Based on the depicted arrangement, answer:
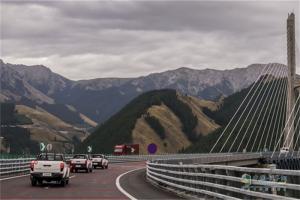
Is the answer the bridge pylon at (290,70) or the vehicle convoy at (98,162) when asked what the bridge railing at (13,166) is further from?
A: the bridge pylon at (290,70)

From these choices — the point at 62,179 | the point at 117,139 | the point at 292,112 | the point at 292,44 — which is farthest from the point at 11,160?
the point at 117,139

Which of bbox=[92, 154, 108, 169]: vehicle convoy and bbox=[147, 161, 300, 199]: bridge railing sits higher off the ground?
bbox=[92, 154, 108, 169]: vehicle convoy

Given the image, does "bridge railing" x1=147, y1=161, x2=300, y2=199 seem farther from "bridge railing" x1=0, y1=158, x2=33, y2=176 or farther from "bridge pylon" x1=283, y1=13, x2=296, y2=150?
"bridge pylon" x1=283, y1=13, x2=296, y2=150

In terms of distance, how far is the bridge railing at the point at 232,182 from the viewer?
1134 centimetres

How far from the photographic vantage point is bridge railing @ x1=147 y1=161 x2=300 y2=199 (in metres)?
11.3

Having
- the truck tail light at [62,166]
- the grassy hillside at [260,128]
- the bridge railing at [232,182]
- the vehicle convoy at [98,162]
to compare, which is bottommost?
the bridge railing at [232,182]

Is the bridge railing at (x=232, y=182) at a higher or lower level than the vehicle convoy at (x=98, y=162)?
lower

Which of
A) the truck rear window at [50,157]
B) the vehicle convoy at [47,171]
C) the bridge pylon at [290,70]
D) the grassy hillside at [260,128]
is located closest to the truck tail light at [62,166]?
the vehicle convoy at [47,171]

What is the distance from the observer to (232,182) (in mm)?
15344

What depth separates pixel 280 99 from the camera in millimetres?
69875

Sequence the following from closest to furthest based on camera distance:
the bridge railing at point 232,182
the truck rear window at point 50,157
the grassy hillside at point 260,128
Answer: the bridge railing at point 232,182 < the truck rear window at point 50,157 < the grassy hillside at point 260,128

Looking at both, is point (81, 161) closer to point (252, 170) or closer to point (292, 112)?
point (292, 112)

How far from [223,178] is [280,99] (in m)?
55.5

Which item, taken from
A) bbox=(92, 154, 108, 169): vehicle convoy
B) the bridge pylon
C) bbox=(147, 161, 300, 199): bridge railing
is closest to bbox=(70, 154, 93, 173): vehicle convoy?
bbox=(92, 154, 108, 169): vehicle convoy
